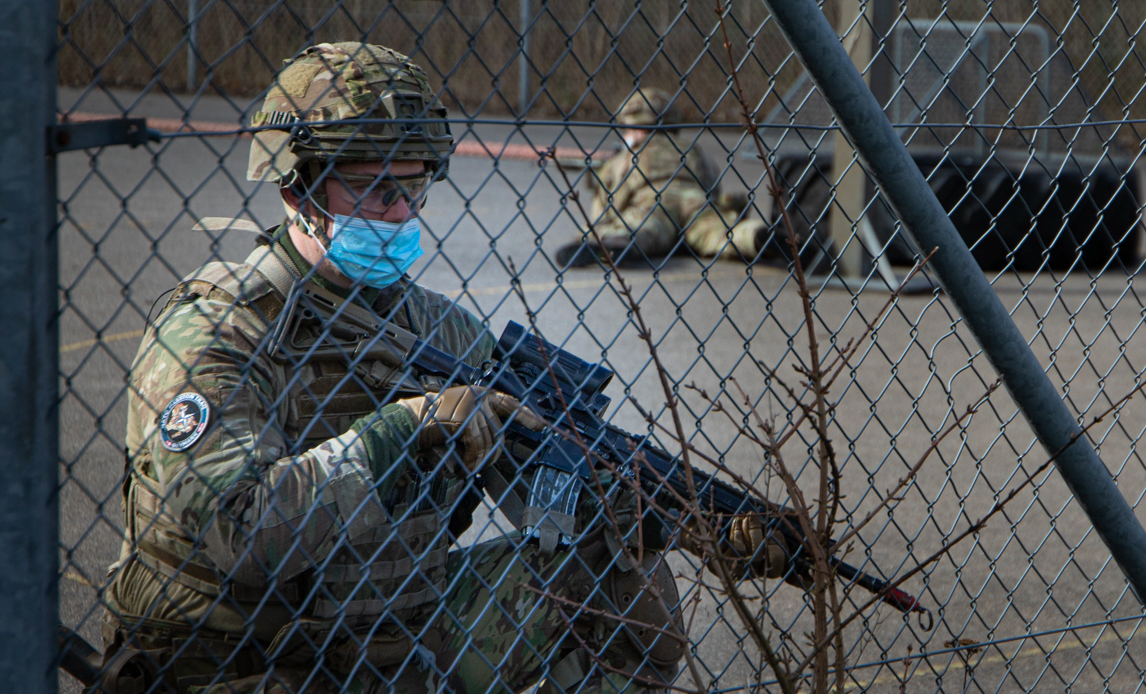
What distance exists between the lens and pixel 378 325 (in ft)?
6.58

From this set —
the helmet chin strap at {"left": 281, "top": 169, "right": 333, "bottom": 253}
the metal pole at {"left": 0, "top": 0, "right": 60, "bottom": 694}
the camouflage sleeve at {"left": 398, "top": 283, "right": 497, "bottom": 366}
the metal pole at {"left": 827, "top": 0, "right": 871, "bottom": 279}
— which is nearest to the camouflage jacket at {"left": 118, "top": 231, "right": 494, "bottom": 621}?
the helmet chin strap at {"left": 281, "top": 169, "right": 333, "bottom": 253}

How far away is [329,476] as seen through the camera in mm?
1863

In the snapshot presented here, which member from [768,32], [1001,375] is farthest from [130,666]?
[768,32]

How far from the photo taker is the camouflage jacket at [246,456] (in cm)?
182

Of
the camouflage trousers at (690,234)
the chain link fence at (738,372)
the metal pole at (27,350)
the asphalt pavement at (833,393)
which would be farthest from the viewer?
the camouflage trousers at (690,234)

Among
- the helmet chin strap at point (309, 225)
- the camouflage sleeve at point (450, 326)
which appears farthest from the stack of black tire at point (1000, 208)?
the helmet chin strap at point (309, 225)

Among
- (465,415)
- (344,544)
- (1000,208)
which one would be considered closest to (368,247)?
(465,415)

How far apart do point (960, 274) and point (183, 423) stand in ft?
4.53

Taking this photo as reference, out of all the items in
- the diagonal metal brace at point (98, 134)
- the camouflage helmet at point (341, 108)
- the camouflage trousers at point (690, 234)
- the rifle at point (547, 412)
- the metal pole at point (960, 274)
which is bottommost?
the diagonal metal brace at point (98, 134)

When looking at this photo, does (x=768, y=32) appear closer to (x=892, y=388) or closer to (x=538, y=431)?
(x=892, y=388)

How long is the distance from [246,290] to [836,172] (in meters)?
5.97

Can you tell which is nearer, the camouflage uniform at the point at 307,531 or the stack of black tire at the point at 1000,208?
the camouflage uniform at the point at 307,531

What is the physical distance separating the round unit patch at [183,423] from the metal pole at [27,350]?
1.64 feet

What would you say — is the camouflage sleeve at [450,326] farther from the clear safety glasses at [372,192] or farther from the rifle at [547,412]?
the clear safety glasses at [372,192]
